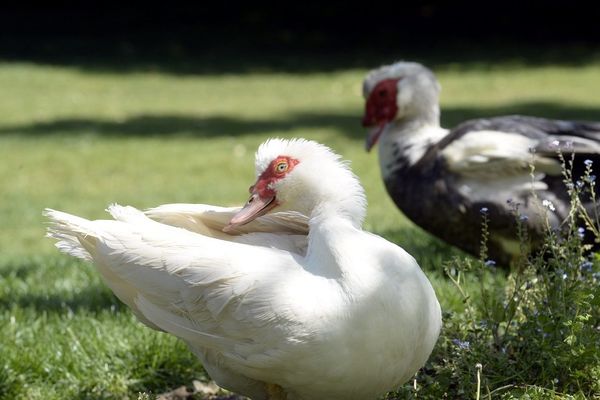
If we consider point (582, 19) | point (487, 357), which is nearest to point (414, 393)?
point (487, 357)

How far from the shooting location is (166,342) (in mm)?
4434

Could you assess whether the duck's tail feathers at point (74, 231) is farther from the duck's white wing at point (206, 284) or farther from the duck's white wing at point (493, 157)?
the duck's white wing at point (493, 157)

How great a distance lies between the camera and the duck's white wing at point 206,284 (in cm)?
316

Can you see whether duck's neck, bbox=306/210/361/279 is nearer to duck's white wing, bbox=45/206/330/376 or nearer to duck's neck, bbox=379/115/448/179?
duck's white wing, bbox=45/206/330/376

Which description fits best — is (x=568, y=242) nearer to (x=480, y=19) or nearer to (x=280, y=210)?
(x=280, y=210)

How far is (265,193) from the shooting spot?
369 centimetres

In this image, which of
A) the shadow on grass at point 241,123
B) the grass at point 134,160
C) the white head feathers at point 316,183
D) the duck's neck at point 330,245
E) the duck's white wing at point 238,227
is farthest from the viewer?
the shadow on grass at point 241,123

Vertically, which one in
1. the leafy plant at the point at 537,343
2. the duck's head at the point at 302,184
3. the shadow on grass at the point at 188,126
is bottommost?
the shadow on grass at the point at 188,126

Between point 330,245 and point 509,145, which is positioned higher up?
point 330,245

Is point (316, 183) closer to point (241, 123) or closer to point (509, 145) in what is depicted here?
point (509, 145)

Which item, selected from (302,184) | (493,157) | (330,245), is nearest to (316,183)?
(302,184)

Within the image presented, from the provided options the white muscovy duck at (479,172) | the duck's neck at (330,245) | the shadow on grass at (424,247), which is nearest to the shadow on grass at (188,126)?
the shadow on grass at (424,247)

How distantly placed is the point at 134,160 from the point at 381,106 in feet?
19.2

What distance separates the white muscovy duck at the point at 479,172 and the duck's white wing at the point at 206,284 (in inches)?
79.0
